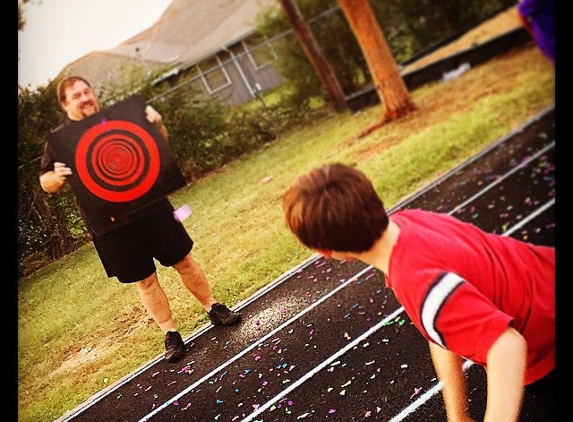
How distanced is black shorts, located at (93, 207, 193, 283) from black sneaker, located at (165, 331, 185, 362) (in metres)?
0.32

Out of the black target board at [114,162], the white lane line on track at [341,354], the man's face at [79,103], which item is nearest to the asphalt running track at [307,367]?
the white lane line on track at [341,354]

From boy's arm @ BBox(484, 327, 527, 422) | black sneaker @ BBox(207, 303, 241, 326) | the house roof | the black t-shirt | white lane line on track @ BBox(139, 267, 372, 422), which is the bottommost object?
white lane line on track @ BBox(139, 267, 372, 422)

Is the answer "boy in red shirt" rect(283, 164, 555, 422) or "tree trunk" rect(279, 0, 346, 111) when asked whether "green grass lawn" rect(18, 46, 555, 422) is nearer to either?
"tree trunk" rect(279, 0, 346, 111)

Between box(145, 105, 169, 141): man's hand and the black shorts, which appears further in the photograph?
box(145, 105, 169, 141): man's hand

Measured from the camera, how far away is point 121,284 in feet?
7.64

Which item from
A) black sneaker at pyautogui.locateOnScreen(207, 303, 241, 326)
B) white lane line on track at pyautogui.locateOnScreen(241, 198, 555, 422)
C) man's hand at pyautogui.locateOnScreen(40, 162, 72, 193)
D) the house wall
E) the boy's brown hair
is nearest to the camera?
the boy's brown hair

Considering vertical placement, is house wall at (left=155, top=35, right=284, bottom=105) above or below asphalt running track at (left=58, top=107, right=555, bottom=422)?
above

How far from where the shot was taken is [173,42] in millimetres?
2865

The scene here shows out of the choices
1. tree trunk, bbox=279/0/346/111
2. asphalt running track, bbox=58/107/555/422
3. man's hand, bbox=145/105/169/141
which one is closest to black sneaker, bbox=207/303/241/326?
asphalt running track, bbox=58/107/555/422

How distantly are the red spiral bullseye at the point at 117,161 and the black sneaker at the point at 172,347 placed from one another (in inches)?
27.5

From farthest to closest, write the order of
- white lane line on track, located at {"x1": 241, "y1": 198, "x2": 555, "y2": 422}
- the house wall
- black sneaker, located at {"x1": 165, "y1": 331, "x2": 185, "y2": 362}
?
the house wall, black sneaker, located at {"x1": 165, "y1": 331, "x2": 185, "y2": 362}, white lane line on track, located at {"x1": 241, "y1": 198, "x2": 555, "y2": 422}

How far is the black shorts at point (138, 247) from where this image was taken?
2287mm

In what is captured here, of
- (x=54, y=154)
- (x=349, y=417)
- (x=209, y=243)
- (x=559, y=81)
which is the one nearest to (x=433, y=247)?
(x=559, y=81)

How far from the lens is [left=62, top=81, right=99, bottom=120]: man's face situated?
2293mm
